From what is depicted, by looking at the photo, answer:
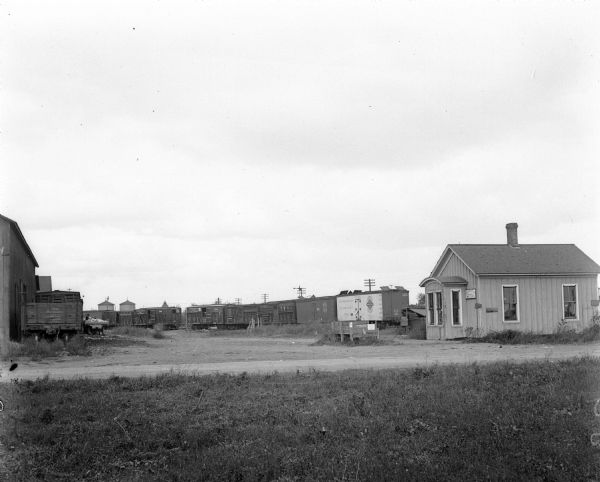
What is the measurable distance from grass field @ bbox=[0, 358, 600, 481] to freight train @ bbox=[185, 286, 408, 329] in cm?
3220

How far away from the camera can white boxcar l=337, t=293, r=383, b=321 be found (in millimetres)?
47750

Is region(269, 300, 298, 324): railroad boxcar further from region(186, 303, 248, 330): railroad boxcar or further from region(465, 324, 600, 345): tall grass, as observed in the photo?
region(465, 324, 600, 345): tall grass

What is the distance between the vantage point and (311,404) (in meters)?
9.82

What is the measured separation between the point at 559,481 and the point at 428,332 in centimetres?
2423

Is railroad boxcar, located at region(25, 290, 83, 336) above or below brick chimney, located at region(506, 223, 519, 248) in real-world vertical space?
below

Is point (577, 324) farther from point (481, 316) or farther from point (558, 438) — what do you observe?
point (558, 438)

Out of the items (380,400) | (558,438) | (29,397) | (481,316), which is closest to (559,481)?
(558,438)

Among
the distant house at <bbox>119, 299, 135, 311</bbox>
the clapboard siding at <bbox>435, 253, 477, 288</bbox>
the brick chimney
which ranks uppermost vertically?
the brick chimney

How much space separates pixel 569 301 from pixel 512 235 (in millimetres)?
4256

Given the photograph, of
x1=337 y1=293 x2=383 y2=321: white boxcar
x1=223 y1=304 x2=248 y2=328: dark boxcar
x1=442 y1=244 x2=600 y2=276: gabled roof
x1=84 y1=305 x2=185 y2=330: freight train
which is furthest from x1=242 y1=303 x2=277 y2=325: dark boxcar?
x1=442 y1=244 x2=600 y2=276: gabled roof

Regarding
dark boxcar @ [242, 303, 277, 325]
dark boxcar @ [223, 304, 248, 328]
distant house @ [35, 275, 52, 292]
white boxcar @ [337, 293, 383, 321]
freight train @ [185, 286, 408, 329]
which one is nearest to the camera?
freight train @ [185, 286, 408, 329]

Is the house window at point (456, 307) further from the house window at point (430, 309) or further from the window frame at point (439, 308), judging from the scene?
the house window at point (430, 309)

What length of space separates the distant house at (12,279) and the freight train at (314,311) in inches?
960

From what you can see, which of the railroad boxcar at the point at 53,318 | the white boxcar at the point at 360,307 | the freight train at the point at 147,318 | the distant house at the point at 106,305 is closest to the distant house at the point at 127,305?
the distant house at the point at 106,305
